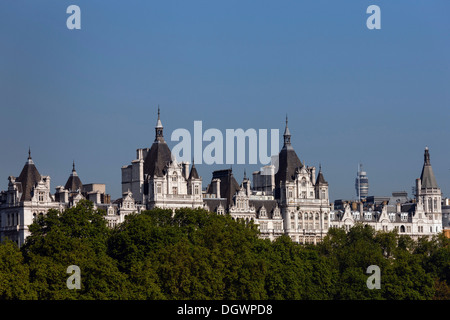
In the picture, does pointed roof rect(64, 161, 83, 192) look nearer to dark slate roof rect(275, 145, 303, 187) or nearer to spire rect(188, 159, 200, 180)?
spire rect(188, 159, 200, 180)

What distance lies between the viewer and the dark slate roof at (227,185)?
186 meters


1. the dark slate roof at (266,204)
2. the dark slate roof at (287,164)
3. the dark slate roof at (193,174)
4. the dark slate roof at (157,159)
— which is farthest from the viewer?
the dark slate roof at (287,164)

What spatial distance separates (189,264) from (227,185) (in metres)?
71.2

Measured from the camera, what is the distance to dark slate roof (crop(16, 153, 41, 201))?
537ft

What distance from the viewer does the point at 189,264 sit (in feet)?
382

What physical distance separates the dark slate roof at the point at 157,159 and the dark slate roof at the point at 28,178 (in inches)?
628

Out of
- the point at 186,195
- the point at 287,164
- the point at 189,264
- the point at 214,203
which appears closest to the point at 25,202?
the point at 186,195

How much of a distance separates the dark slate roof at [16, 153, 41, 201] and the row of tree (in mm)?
22599

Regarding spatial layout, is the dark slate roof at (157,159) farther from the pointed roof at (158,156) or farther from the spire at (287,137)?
the spire at (287,137)

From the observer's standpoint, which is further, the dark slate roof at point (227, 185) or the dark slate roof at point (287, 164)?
the dark slate roof at point (287, 164)

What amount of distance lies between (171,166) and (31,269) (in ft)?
226

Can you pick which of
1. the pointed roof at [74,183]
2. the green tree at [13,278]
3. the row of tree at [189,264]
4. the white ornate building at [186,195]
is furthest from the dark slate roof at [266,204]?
the green tree at [13,278]

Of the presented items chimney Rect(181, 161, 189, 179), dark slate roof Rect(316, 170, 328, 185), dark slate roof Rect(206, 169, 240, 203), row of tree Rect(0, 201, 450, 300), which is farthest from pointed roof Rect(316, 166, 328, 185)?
row of tree Rect(0, 201, 450, 300)
